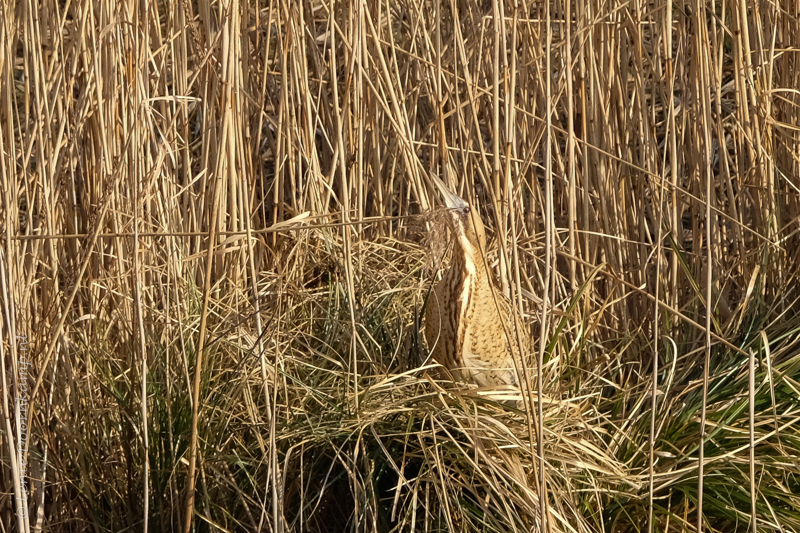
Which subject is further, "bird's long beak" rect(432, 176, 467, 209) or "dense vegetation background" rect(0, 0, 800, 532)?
"bird's long beak" rect(432, 176, 467, 209)

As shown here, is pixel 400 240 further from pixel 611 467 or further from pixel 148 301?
pixel 611 467

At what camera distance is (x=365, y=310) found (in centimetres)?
187

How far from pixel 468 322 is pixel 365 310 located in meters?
0.25

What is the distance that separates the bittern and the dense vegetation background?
0.06m

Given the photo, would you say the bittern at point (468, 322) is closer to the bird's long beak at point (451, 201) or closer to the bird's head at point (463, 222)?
the bird's head at point (463, 222)

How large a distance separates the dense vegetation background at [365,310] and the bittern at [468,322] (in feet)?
0.19

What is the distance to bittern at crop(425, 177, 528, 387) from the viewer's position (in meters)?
1.69

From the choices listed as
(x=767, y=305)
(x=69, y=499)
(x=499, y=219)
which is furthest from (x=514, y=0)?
(x=69, y=499)

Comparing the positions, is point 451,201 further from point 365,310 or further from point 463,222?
point 365,310

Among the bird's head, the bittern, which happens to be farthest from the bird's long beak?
the bittern

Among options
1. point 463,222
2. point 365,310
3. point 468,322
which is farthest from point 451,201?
point 365,310

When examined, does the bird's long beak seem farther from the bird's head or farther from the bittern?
the bittern

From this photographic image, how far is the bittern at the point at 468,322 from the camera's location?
1.69 m

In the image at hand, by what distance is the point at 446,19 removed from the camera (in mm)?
2203
